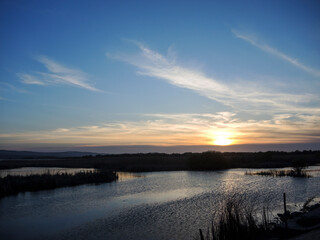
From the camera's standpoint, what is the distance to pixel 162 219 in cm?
1605

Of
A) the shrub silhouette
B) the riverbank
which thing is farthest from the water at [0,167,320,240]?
the shrub silhouette

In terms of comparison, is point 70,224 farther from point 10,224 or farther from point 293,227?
point 293,227

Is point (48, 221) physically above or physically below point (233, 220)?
below

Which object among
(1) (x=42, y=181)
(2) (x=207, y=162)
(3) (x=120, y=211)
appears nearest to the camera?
(3) (x=120, y=211)

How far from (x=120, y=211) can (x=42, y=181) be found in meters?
14.8

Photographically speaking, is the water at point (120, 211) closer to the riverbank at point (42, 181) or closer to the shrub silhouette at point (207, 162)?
the riverbank at point (42, 181)

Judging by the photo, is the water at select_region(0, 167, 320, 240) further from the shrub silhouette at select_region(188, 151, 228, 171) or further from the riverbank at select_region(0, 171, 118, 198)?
the shrub silhouette at select_region(188, 151, 228, 171)

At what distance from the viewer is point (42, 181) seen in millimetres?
29281

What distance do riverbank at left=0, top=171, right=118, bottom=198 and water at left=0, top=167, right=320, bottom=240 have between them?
1.77 meters

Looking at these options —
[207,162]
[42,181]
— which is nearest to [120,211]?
[42,181]

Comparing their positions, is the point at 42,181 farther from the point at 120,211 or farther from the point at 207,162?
the point at 207,162

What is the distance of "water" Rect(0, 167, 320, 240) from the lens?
1404 centimetres

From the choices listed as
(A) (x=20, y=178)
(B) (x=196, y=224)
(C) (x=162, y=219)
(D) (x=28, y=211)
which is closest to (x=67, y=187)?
(A) (x=20, y=178)

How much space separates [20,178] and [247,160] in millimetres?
49310
